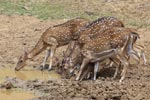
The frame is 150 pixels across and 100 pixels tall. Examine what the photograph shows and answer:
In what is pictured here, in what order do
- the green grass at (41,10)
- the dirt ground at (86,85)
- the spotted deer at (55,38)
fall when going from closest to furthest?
1. the dirt ground at (86,85)
2. the spotted deer at (55,38)
3. the green grass at (41,10)

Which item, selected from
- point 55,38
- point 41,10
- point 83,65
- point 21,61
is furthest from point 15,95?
point 41,10

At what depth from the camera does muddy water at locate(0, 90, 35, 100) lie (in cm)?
1055

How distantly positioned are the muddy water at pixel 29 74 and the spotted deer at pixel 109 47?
811 mm

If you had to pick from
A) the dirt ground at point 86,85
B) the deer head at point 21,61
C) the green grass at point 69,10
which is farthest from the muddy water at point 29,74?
the green grass at point 69,10

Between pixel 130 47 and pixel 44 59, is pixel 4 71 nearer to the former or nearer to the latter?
pixel 44 59

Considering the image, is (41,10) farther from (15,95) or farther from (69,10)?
(15,95)

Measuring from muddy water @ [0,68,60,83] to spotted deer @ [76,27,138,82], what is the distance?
Answer: 0.81 meters

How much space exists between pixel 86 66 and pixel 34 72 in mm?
1347

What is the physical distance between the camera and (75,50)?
39.6ft

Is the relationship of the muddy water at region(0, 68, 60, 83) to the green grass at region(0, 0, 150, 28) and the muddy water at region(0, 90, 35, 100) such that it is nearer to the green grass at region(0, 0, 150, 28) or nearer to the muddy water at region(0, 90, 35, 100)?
the muddy water at region(0, 90, 35, 100)

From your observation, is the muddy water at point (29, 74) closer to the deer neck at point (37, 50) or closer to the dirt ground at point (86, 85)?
the dirt ground at point (86, 85)

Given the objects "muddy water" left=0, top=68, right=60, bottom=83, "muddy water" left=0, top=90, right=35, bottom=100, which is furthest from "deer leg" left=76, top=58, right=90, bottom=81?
"muddy water" left=0, top=90, right=35, bottom=100

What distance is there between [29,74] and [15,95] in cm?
167

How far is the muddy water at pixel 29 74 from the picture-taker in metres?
12.1
